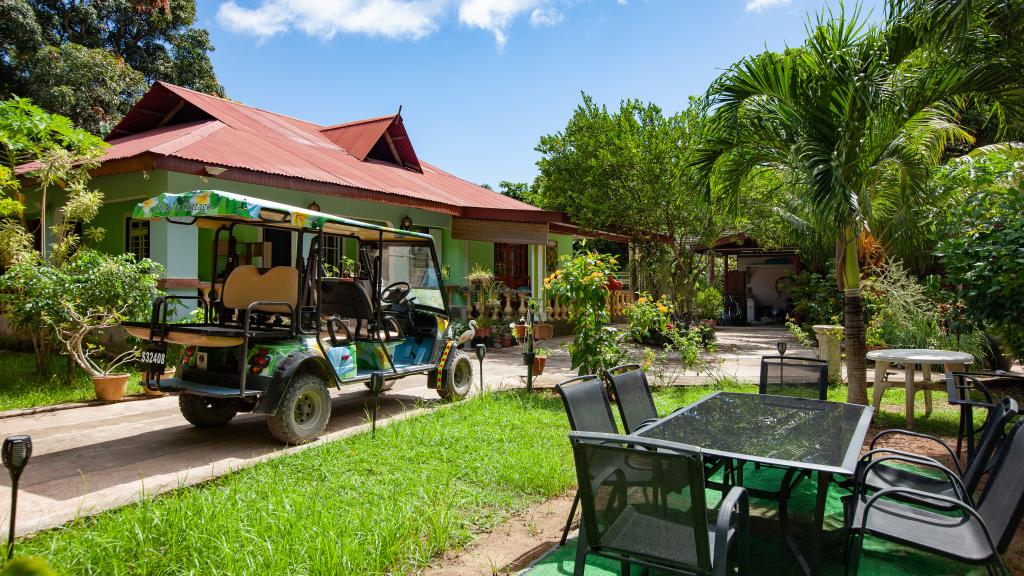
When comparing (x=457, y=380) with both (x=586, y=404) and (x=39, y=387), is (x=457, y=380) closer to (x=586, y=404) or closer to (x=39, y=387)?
(x=586, y=404)

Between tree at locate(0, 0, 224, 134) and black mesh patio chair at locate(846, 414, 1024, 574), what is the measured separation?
19536 millimetres

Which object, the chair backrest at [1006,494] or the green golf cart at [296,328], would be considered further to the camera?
the green golf cart at [296,328]

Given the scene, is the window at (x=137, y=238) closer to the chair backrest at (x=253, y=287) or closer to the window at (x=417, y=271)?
the window at (x=417, y=271)

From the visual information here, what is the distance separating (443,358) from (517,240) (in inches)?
277

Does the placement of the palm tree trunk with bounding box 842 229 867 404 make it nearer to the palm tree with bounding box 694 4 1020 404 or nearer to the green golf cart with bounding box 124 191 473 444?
the palm tree with bounding box 694 4 1020 404

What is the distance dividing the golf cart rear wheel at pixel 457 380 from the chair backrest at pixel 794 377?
3512 millimetres

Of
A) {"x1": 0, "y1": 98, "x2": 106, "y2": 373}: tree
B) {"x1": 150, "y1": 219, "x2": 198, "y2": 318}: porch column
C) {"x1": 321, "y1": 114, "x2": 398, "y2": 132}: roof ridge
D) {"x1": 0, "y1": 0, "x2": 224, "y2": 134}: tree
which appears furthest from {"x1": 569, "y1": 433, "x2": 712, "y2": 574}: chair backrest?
{"x1": 0, "y1": 0, "x2": 224, "y2": 134}: tree

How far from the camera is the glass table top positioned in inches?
123

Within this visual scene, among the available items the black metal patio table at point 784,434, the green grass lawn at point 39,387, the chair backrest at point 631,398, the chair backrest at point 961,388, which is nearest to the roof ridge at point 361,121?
the green grass lawn at point 39,387

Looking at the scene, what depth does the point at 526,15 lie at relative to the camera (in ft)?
39.2

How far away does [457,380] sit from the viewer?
7785mm

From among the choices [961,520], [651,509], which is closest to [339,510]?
[651,509]

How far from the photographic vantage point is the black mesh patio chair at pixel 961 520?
2.53m

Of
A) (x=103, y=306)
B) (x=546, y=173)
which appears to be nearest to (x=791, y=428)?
(x=103, y=306)
